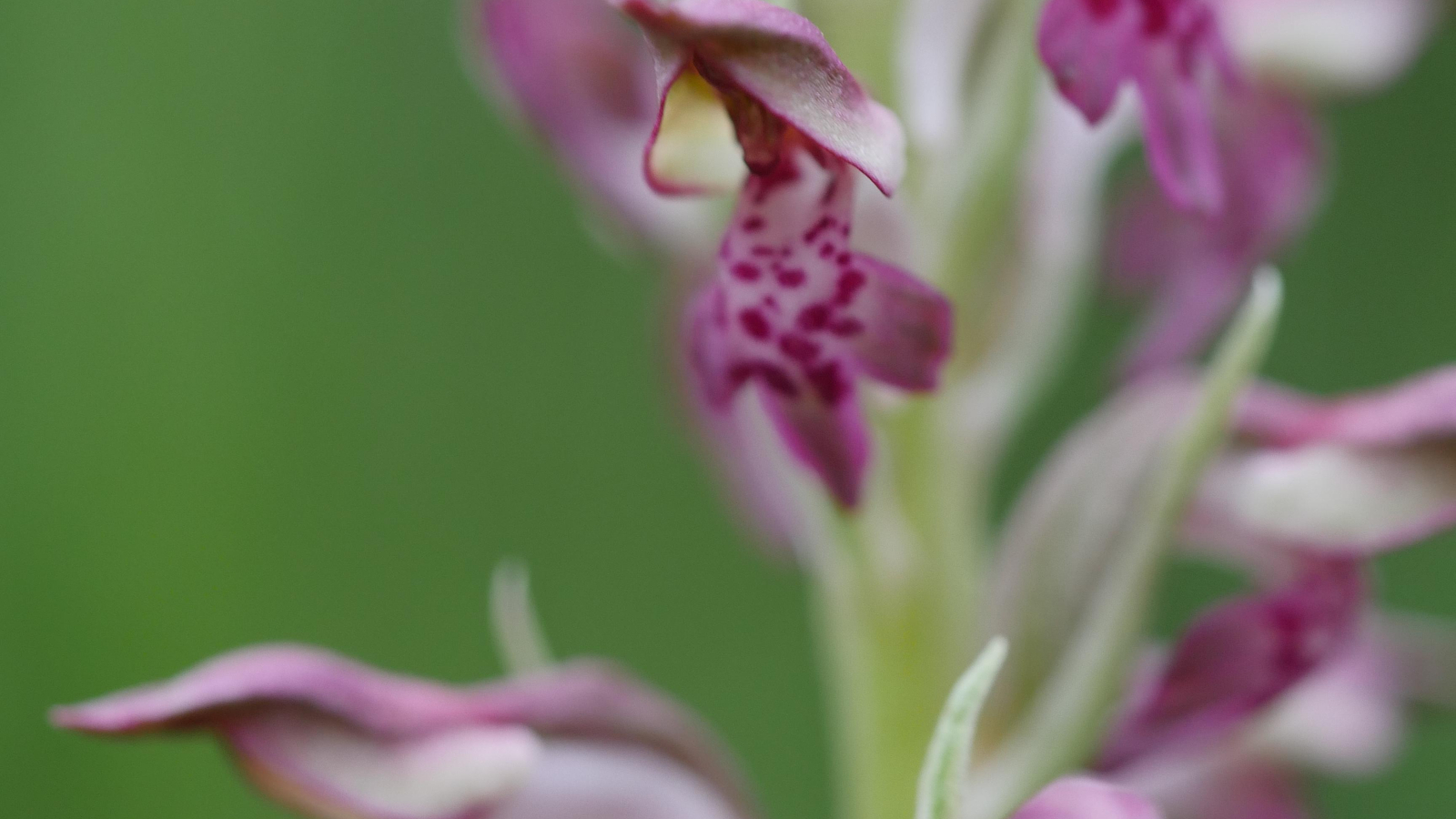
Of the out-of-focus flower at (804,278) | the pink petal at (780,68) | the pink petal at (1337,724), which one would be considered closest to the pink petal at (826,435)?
the out-of-focus flower at (804,278)

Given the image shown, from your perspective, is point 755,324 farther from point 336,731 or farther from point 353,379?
point 353,379

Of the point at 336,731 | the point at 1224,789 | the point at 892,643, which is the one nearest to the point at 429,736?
the point at 336,731

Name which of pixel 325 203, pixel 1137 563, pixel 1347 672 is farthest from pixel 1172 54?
pixel 325 203

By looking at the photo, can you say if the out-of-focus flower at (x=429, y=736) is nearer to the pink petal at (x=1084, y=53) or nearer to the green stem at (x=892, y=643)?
the green stem at (x=892, y=643)

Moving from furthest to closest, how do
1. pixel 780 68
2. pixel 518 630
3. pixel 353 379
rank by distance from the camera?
pixel 353 379 → pixel 518 630 → pixel 780 68

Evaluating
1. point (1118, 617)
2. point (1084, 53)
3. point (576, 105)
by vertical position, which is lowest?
point (1118, 617)

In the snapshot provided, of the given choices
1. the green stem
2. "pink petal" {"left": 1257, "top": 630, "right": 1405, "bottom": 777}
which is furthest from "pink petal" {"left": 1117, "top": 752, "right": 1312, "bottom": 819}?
the green stem

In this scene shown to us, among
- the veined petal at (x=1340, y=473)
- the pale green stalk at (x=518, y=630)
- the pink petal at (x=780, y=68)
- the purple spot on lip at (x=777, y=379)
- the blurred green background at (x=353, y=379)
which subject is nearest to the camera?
the pink petal at (x=780, y=68)
